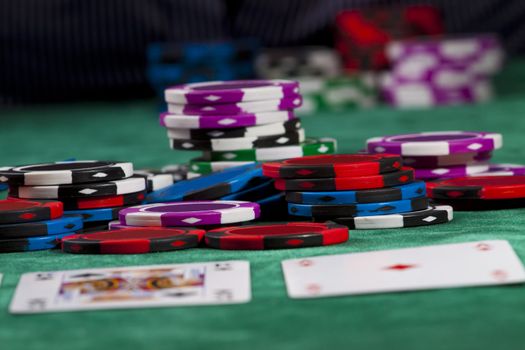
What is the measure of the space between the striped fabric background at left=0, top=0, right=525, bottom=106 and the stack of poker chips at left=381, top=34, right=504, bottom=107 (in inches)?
36.3

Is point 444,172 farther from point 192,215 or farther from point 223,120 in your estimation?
point 192,215

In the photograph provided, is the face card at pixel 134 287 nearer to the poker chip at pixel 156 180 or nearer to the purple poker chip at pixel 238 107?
the poker chip at pixel 156 180

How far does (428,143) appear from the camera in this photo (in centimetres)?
253

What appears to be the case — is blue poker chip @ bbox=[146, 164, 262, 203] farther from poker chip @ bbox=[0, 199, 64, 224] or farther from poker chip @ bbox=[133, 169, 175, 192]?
poker chip @ bbox=[0, 199, 64, 224]

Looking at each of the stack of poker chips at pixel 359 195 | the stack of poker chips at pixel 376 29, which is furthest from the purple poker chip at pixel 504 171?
the stack of poker chips at pixel 376 29

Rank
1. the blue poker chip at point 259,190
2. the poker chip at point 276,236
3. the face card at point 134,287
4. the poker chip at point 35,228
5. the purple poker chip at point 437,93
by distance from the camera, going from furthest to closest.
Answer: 1. the purple poker chip at point 437,93
2. the blue poker chip at point 259,190
3. the poker chip at point 35,228
4. the poker chip at point 276,236
5. the face card at point 134,287

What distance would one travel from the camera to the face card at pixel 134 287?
62.6 inches

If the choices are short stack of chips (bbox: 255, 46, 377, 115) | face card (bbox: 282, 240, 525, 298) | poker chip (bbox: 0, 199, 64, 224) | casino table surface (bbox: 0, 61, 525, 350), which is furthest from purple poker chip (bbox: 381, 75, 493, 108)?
face card (bbox: 282, 240, 525, 298)

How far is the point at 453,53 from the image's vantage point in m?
5.35

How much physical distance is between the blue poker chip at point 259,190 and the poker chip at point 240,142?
0.27 metres

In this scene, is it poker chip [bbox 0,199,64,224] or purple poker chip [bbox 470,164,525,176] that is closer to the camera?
poker chip [bbox 0,199,64,224]

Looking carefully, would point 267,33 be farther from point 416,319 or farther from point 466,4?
point 416,319

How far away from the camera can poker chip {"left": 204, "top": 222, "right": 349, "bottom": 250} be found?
194 centimetres

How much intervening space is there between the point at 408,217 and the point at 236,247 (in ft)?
1.23
